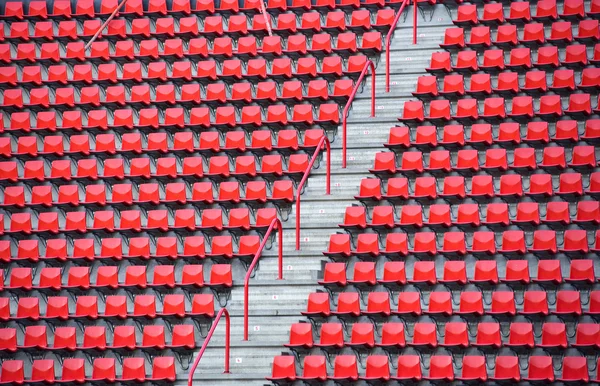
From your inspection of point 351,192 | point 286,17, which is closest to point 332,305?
point 351,192

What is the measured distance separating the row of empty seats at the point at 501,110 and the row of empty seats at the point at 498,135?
140 millimetres

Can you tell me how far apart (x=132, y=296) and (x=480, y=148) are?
4206mm

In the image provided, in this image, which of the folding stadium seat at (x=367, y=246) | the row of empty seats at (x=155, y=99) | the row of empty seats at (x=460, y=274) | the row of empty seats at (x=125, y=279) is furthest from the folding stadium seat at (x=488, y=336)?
the row of empty seats at (x=155, y=99)

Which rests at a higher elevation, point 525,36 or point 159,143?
point 525,36

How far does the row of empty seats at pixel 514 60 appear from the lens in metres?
14.4

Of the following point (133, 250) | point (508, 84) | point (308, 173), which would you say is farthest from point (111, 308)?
point (508, 84)

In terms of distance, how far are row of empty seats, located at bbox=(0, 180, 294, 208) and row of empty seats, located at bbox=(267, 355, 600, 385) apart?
2494mm

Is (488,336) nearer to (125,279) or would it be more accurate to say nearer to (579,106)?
(579,106)

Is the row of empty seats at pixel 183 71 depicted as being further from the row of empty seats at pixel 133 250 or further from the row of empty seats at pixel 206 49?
the row of empty seats at pixel 133 250

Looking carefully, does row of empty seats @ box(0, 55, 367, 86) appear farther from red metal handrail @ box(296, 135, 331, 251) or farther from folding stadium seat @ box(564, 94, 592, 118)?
folding stadium seat @ box(564, 94, 592, 118)

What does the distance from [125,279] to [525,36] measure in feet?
18.6

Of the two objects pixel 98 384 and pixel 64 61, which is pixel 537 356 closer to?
pixel 98 384

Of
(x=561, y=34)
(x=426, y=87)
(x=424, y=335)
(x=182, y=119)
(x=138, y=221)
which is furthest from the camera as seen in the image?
(x=182, y=119)

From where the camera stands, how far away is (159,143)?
14586mm
